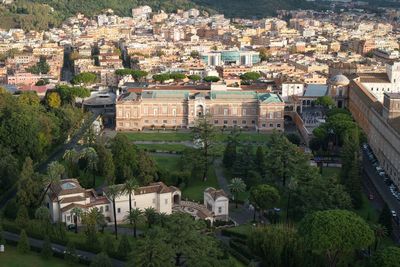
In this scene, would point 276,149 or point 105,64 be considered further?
point 105,64

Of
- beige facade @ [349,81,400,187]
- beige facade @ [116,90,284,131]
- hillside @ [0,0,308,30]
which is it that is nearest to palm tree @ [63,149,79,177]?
beige facade @ [116,90,284,131]

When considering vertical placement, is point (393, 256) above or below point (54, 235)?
above

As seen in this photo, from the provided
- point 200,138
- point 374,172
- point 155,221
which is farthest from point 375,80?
point 155,221

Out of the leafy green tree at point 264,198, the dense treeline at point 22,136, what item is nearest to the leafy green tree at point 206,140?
the leafy green tree at point 264,198

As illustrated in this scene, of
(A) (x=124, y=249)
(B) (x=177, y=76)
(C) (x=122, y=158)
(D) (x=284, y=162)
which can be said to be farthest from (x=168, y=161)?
(B) (x=177, y=76)

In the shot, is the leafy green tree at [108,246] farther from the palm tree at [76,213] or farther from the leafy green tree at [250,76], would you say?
the leafy green tree at [250,76]

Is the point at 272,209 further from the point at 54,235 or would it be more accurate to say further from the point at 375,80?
the point at 375,80

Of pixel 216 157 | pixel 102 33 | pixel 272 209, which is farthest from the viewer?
pixel 102 33

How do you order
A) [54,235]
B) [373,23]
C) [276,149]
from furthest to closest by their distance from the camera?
[373,23] → [276,149] → [54,235]

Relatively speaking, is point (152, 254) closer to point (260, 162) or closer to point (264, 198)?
point (264, 198)
